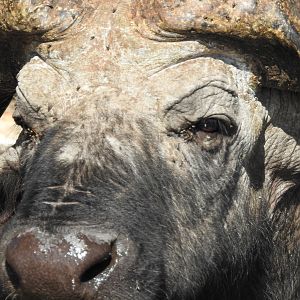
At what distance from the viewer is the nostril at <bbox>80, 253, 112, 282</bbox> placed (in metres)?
6.31

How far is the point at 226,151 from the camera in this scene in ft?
23.9

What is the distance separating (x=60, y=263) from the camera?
20.4 feet

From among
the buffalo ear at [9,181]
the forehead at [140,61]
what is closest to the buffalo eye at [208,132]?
the forehead at [140,61]

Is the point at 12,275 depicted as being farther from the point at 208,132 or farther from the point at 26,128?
the point at 208,132

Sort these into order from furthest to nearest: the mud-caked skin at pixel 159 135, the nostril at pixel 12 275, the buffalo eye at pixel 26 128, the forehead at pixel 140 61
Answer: the buffalo eye at pixel 26 128 → the forehead at pixel 140 61 → the mud-caked skin at pixel 159 135 → the nostril at pixel 12 275

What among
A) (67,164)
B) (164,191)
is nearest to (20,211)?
(67,164)

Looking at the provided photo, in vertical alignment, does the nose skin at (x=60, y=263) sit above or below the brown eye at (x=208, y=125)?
below

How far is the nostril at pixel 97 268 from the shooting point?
248 inches

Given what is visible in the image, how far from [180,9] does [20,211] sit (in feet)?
4.88

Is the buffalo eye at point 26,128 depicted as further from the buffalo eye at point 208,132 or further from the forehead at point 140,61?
the buffalo eye at point 208,132

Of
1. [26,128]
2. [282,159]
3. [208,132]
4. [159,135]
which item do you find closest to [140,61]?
[159,135]

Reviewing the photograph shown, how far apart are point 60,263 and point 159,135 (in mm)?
1176

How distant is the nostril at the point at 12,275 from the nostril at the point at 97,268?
357mm

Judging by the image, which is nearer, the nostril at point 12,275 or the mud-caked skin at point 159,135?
the nostril at point 12,275
